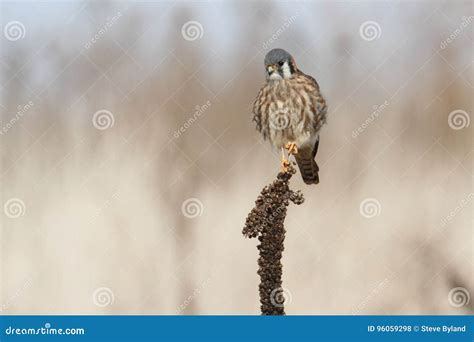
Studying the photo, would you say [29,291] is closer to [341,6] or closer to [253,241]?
[253,241]

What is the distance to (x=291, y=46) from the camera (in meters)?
5.40

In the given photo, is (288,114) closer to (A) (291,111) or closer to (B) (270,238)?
(A) (291,111)

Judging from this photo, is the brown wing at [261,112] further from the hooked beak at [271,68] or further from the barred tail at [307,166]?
the hooked beak at [271,68]

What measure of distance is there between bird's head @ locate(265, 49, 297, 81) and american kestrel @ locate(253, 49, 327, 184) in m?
0.01

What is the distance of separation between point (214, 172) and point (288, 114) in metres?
0.70

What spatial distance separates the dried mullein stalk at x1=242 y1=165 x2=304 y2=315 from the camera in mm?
3254

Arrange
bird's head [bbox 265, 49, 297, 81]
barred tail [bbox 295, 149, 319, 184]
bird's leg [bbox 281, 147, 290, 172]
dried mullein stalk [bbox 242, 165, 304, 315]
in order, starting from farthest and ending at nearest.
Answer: barred tail [bbox 295, 149, 319, 184] → bird's head [bbox 265, 49, 297, 81] → bird's leg [bbox 281, 147, 290, 172] → dried mullein stalk [bbox 242, 165, 304, 315]

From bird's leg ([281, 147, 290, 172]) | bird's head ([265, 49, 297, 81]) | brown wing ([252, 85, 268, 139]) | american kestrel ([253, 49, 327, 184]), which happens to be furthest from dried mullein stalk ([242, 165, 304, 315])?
brown wing ([252, 85, 268, 139])

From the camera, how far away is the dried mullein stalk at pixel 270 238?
10.7 ft

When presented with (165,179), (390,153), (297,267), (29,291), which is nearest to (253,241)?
(297,267)

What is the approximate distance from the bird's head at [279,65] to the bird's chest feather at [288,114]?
11 centimetres

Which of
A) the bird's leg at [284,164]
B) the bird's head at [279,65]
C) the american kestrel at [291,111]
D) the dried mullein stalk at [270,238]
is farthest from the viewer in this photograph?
the american kestrel at [291,111]

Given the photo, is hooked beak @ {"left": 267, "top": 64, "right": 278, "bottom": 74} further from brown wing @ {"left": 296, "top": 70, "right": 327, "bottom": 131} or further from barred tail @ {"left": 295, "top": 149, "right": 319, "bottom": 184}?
barred tail @ {"left": 295, "top": 149, "right": 319, "bottom": 184}

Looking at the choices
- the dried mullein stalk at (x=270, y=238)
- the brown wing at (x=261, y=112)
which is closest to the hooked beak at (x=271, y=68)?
the brown wing at (x=261, y=112)
